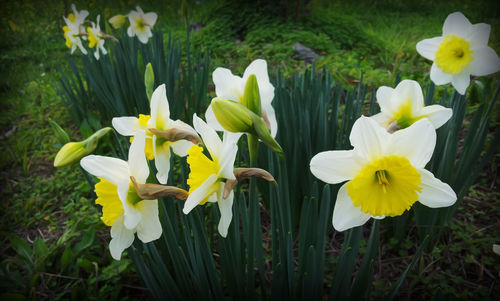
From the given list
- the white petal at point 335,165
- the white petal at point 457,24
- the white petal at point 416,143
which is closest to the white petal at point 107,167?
the white petal at point 335,165

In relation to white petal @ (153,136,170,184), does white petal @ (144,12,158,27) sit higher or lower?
higher

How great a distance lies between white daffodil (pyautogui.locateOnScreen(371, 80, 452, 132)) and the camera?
91cm

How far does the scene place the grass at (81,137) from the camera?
1.28 metres

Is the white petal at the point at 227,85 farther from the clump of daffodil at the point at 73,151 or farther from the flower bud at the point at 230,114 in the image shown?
the clump of daffodil at the point at 73,151

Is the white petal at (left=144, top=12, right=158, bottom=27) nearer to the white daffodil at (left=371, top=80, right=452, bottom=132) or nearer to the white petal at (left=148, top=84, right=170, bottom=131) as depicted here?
the white petal at (left=148, top=84, right=170, bottom=131)

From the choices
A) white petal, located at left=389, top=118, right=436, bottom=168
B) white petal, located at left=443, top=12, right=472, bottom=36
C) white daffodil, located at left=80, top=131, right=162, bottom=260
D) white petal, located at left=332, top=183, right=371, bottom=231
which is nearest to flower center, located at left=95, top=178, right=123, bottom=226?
white daffodil, located at left=80, top=131, right=162, bottom=260

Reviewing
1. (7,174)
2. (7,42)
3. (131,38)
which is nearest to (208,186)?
(131,38)

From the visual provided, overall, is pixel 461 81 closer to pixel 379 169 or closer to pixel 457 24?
pixel 457 24

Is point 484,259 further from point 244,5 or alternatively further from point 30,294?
point 244,5

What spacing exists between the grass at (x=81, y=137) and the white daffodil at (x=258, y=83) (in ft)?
1.91

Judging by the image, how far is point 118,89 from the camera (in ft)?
6.00

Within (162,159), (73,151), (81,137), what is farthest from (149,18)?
(162,159)

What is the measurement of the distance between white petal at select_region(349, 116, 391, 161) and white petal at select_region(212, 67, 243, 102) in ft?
1.21

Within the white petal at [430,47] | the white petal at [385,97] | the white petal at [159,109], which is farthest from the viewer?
the white petal at [430,47]
